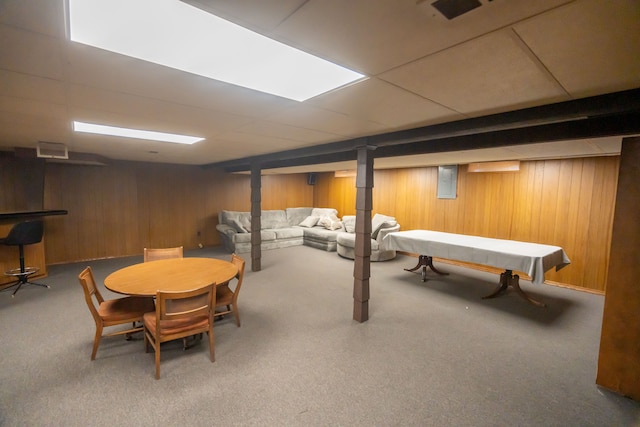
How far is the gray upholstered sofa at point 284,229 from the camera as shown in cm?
655

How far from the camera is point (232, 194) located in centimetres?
764

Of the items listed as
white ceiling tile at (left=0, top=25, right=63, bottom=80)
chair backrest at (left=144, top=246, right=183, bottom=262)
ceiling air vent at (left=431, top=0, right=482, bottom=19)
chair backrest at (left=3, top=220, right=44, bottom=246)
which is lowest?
chair backrest at (left=144, top=246, right=183, bottom=262)

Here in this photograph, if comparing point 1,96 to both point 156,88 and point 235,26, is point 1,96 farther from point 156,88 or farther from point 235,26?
point 235,26

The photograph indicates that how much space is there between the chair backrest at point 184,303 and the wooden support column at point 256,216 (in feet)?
9.13

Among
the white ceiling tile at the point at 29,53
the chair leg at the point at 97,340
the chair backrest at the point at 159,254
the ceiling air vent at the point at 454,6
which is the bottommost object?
the chair leg at the point at 97,340

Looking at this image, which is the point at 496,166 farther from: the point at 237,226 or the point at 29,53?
the point at 29,53

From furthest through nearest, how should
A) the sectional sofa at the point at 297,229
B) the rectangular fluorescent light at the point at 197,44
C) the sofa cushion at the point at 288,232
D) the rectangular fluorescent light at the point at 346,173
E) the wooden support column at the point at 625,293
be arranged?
1. the rectangular fluorescent light at the point at 346,173
2. the sofa cushion at the point at 288,232
3. the sectional sofa at the point at 297,229
4. the wooden support column at the point at 625,293
5. the rectangular fluorescent light at the point at 197,44

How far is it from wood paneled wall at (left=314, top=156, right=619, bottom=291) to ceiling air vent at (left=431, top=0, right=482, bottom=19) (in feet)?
16.1

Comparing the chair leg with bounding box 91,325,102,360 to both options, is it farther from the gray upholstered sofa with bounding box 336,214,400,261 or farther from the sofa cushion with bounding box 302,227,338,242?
the sofa cushion with bounding box 302,227,338,242

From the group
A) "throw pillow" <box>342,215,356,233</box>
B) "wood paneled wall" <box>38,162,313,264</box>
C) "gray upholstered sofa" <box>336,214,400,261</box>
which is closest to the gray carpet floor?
"wood paneled wall" <box>38,162,313,264</box>

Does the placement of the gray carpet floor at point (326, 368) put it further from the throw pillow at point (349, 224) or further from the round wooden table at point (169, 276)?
the throw pillow at point (349, 224)

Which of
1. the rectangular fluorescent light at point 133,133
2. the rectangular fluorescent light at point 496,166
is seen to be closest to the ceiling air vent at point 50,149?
the rectangular fluorescent light at point 133,133

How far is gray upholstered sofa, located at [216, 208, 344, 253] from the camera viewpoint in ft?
21.5

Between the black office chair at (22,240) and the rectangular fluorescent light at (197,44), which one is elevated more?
the rectangular fluorescent light at (197,44)
